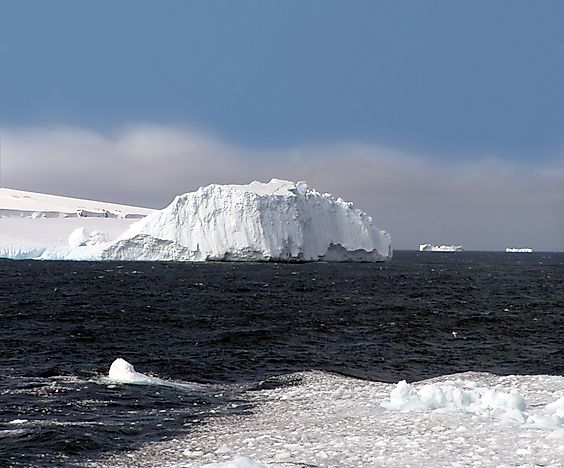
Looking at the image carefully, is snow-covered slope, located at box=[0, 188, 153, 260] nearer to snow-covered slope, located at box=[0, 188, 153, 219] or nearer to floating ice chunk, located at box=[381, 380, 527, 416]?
snow-covered slope, located at box=[0, 188, 153, 219]

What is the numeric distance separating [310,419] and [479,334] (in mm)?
14393

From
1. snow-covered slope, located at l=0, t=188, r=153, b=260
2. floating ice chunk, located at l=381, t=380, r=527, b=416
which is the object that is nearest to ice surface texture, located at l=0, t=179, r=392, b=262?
snow-covered slope, located at l=0, t=188, r=153, b=260

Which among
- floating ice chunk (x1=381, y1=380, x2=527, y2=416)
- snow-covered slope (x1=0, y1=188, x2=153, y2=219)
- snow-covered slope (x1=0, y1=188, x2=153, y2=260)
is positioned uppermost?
snow-covered slope (x1=0, y1=188, x2=153, y2=219)

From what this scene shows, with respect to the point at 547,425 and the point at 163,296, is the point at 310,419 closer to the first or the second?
the point at 547,425

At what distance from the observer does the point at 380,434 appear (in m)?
9.24

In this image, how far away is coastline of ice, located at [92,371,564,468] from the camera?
8109 millimetres

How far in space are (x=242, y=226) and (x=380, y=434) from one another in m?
56.1

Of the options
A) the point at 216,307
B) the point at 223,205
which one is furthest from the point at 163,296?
the point at 223,205

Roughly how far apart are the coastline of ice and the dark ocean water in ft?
2.87

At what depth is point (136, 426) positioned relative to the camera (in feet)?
33.8

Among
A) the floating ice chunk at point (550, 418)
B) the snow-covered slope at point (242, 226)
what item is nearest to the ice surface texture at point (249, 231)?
the snow-covered slope at point (242, 226)

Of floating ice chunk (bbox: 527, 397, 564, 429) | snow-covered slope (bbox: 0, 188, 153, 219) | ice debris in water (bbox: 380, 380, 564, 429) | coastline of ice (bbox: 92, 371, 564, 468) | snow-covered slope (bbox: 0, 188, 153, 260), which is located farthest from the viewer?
snow-covered slope (bbox: 0, 188, 153, 219)

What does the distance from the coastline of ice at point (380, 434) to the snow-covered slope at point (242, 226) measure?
5277cm

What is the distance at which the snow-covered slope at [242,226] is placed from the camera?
212ft
